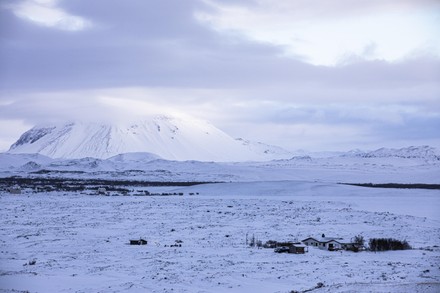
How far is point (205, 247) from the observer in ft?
116

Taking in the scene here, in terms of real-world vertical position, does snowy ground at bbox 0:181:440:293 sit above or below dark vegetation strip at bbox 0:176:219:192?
below

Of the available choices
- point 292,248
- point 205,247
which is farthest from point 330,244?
point 205,247

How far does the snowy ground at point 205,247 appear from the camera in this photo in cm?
2630

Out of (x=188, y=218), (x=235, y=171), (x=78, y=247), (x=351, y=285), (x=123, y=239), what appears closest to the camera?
(x=351, y=285)

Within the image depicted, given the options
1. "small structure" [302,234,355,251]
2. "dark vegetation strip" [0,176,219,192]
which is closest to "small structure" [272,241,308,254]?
"small structure" [302,234,355,251]

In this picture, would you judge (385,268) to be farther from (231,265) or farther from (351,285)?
(231,265)

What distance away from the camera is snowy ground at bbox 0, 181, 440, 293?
2630 cm

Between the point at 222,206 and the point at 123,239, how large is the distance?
930 inches

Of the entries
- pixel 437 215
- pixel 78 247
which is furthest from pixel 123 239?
pixel 437 215

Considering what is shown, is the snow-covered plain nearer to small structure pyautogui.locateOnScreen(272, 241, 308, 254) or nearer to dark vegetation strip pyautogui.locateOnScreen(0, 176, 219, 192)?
small structure pyautogui.locateOnScreen(272, 241, 308, 254)

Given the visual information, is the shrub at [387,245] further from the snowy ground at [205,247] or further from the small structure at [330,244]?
the small structure at [330,244]

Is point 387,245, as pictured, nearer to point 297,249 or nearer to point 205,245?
point 297,249

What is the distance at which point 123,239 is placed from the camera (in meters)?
38.7

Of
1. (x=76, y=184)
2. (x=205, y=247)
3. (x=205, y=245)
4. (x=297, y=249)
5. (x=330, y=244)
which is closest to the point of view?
(x=297, y=249)
